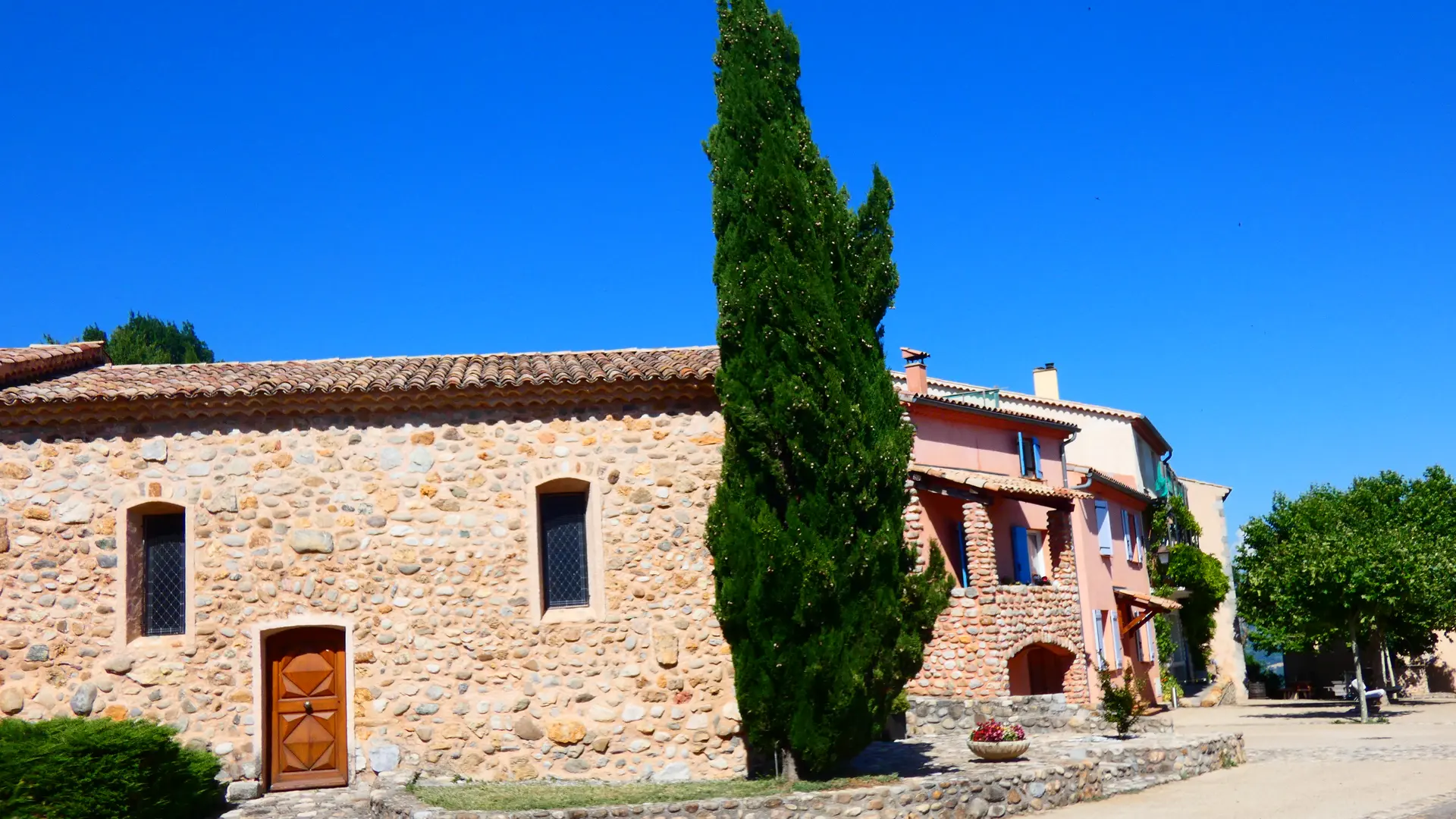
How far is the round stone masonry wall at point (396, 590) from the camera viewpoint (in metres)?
13.6

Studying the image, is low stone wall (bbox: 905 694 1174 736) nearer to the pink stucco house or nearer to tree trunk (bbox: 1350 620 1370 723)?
the pink stucco house

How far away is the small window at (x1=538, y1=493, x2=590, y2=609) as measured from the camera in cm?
1447

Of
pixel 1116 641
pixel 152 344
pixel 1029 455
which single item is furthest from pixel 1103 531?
pixel 152 344

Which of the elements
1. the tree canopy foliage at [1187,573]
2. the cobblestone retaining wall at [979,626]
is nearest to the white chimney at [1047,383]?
the tree canopy foliage at [1187,573]

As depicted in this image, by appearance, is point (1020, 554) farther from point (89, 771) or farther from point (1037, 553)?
point (89, 771)

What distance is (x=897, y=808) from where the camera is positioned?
12133 mm

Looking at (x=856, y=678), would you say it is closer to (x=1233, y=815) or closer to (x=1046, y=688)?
(x=1233, y=815)

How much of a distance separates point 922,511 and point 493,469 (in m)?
11.1

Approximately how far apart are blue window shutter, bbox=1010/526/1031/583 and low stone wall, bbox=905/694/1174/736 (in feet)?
18.2

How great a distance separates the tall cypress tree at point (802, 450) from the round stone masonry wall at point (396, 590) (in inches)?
50.5

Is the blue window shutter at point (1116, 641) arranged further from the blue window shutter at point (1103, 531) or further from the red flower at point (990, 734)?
the red flower at point (990, 734)

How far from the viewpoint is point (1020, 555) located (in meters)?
26.0

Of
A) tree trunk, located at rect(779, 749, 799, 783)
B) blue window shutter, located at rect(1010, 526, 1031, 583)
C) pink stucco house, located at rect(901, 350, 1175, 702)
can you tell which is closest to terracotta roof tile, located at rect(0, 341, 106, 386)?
tree trunk, located at rect(779, 749, 799, 783)

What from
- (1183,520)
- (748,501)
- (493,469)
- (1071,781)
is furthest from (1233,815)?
(1183,520)
